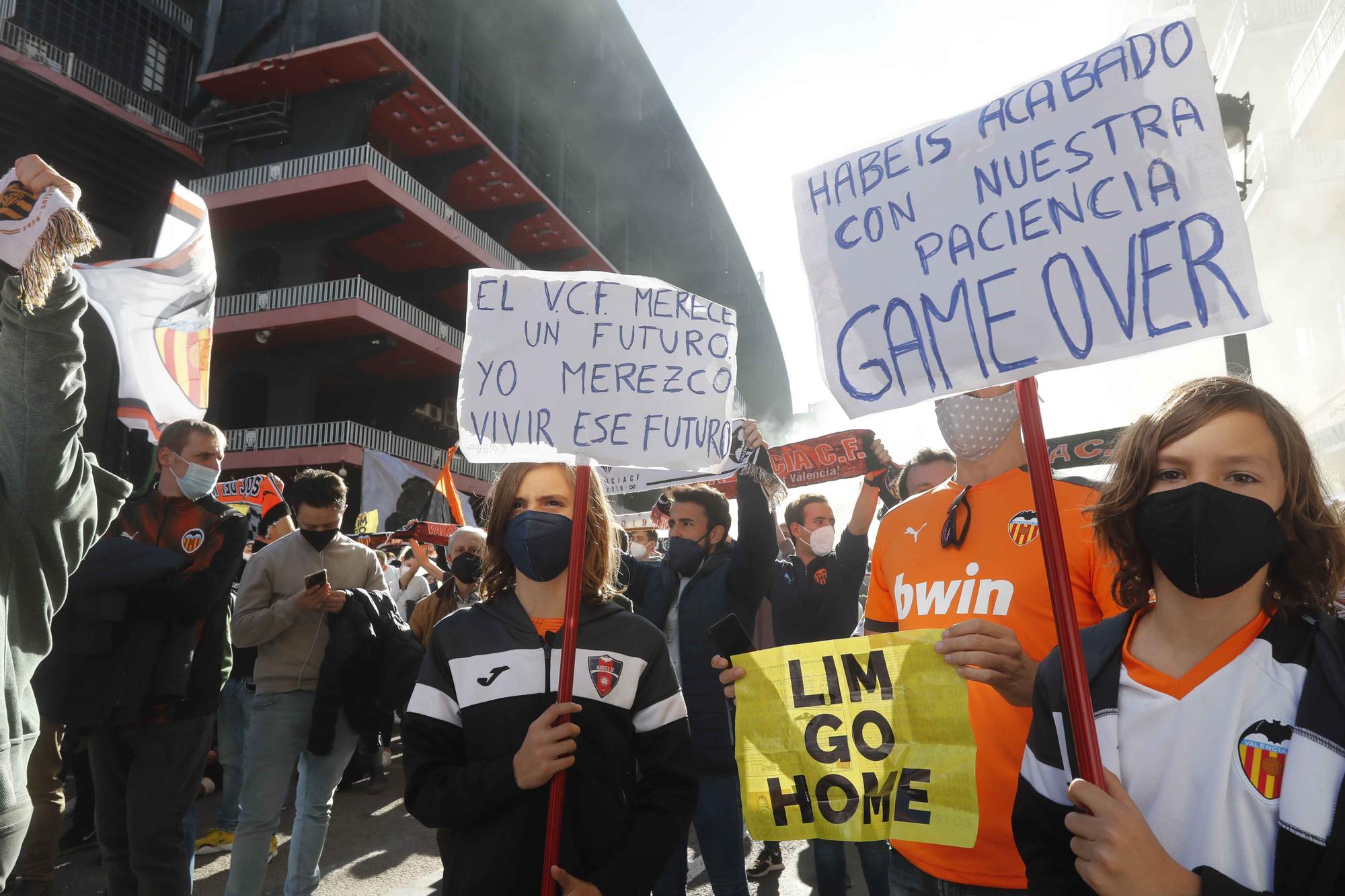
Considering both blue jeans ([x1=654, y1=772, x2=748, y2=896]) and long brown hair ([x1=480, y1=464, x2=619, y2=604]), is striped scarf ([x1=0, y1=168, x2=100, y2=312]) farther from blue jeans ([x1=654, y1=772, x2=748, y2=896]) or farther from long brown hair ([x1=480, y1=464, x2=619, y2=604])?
blue jeans ([x1=654, y1=772, x2=748, y2=896])

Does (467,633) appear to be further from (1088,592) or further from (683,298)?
(1088,592)

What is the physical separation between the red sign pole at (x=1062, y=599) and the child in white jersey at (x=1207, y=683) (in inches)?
1.7

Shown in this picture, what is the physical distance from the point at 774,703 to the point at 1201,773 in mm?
1015

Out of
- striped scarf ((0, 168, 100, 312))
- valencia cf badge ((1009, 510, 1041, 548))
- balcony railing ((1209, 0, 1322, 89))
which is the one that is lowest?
valencia cf badge ((1009, 510, 1041, 548))

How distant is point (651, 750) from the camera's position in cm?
225

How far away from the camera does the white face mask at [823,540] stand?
4988mm

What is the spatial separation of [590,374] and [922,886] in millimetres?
1624

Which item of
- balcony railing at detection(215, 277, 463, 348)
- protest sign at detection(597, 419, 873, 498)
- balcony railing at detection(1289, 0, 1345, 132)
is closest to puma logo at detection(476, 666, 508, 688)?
protest sign at detection(597, 419, 873, 498)

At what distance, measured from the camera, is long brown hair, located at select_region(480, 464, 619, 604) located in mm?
→ 2510

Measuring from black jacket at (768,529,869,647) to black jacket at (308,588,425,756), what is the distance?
1926 millimetres

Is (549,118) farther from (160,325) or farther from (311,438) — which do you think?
(160,325)

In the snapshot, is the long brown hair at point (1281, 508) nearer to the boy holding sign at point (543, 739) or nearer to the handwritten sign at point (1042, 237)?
the handwritten sign at point (1042, 237)

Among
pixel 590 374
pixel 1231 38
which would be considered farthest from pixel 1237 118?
pixel 1231 38

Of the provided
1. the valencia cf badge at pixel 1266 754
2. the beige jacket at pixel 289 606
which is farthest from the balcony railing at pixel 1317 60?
the valencia cf badge at pixel 1266 754
